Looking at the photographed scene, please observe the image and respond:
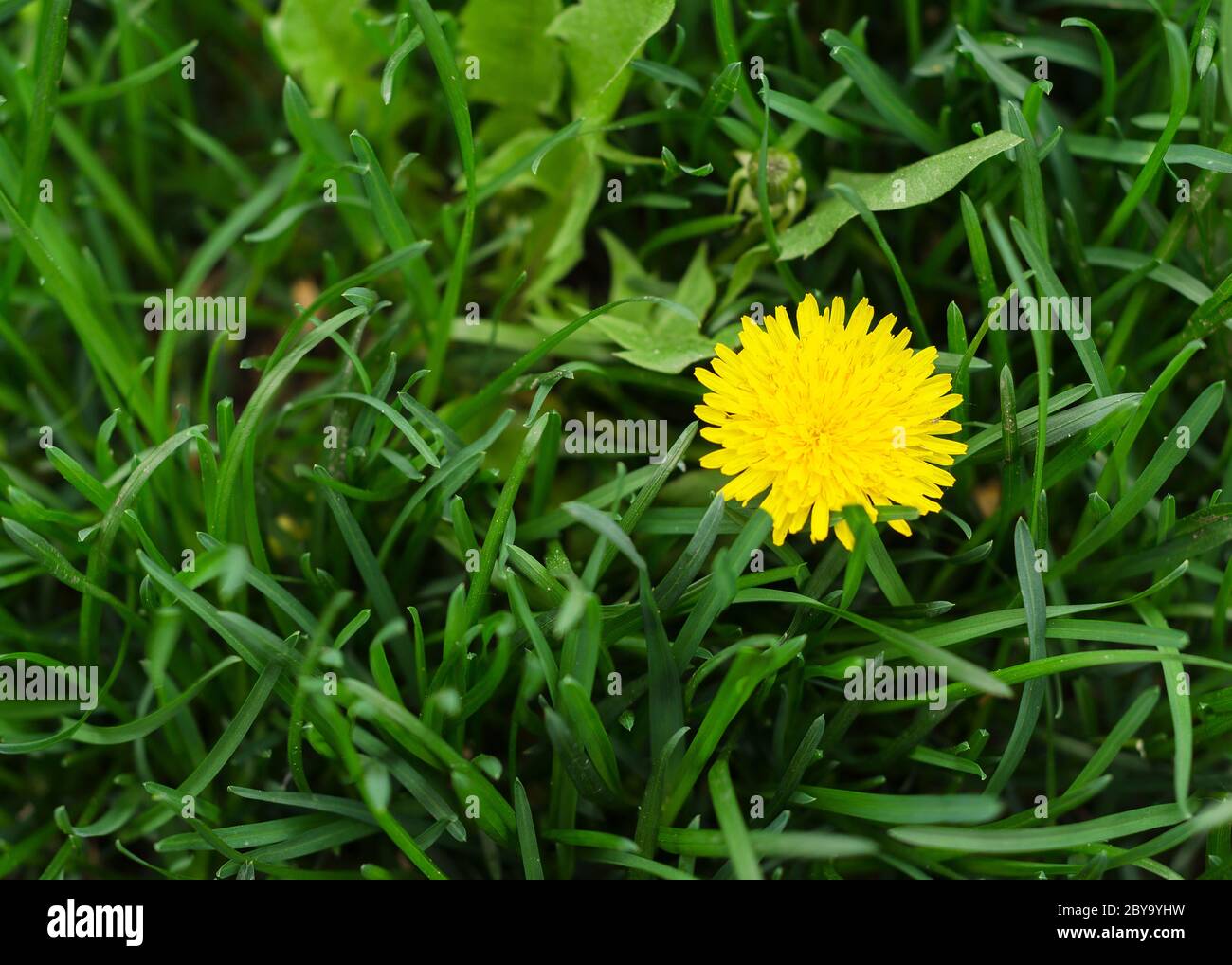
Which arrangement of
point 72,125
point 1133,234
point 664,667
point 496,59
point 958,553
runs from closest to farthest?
1. point 664,667
2. point 958,553
3. point 1133,234
4. point 496,59
5. point 72,125

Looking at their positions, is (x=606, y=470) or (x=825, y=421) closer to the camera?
(x=825, y=421)
